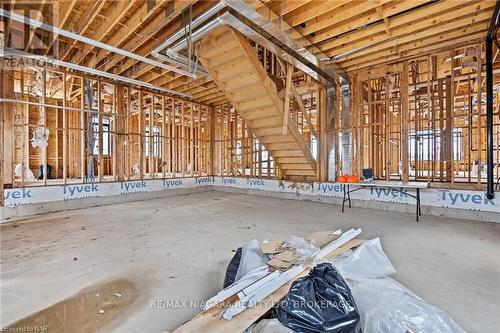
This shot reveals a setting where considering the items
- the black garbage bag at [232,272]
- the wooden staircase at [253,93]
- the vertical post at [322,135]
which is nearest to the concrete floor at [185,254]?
the black garbage bag at [232,272]

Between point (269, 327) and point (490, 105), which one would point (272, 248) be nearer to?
point (269, 327)

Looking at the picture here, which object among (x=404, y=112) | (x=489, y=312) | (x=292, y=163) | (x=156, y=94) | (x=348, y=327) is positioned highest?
(x=156, y=94)

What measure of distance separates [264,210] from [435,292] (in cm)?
367

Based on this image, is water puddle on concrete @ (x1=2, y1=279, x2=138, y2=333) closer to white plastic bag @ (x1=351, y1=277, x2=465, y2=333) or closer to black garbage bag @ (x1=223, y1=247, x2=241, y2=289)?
black garbage bag @ (x1=223, y1=247, x2=241, y2=289)

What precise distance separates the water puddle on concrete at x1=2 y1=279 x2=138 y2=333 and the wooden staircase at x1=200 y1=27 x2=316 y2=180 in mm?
3669

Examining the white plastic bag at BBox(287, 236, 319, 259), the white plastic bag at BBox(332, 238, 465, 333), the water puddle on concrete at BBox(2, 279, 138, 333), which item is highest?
the white plastic bag at BBox(287, 236, 319, 259)

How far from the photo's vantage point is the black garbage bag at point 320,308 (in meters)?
1.29

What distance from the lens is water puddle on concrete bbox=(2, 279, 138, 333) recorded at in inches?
65.7

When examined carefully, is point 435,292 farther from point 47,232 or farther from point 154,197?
point 154,197

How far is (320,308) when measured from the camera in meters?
1.33

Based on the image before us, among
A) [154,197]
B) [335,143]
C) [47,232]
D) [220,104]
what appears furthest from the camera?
[220,104]

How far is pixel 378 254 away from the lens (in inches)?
80.4

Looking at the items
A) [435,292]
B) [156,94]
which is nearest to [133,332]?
[435,292]

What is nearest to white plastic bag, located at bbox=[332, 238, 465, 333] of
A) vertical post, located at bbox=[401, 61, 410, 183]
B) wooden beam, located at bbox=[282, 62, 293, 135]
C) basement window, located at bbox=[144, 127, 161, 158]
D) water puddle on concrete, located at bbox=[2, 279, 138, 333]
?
water puddle on concrete, located at bbox=[2, 279, 138, 333]
